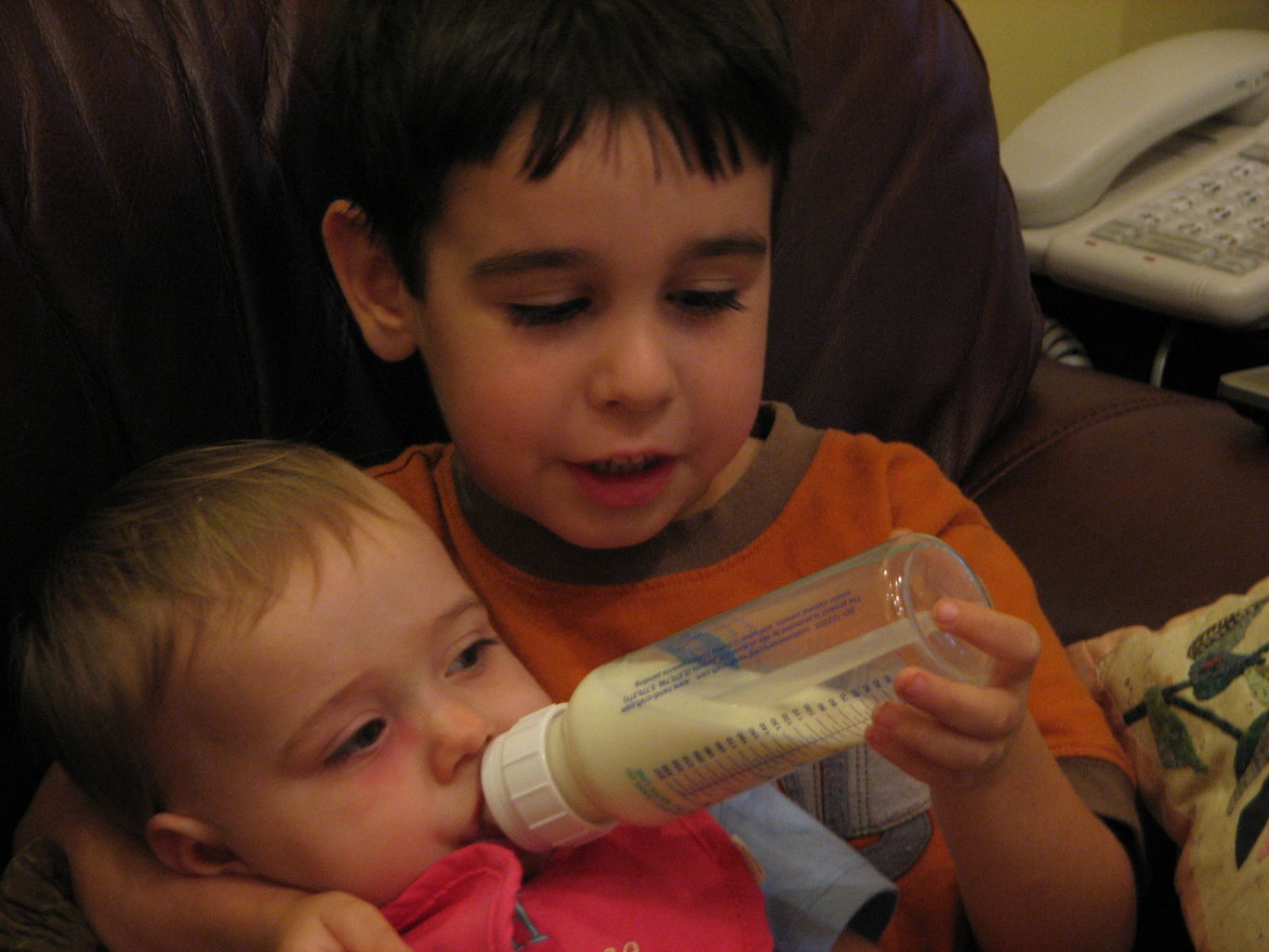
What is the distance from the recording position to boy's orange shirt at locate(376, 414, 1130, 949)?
94 centimetres

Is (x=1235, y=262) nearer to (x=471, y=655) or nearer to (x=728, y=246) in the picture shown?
(x=728, y=246)

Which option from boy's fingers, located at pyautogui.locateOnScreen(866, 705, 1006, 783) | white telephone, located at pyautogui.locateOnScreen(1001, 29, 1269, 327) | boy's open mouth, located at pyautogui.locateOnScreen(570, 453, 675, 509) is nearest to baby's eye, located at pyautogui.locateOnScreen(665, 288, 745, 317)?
boy's open mouth, located at pyautogui.locateOnScreen(570, 453, 675, 509)

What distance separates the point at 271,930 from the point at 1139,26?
6.81 ft

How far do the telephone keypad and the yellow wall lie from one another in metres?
0.39

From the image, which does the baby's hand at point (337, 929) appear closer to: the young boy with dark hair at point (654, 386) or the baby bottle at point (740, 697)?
the baby bottle at point (740, 697)

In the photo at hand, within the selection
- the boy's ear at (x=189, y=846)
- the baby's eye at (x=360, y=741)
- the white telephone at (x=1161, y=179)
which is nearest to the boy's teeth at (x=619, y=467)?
the baby's eye at (x=360, y=741)

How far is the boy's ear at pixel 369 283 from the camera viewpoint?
97cm

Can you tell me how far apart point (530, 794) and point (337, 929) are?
14 cm

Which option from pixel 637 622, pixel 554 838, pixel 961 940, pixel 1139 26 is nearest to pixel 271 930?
pixel 554 838

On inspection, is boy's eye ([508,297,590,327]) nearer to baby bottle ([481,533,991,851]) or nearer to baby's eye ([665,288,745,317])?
baby's eye ([665,288,745,317])

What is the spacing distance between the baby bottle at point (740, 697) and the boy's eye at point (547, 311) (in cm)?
23

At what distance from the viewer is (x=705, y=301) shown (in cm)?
85

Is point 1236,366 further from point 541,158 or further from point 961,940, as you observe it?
point 541,158

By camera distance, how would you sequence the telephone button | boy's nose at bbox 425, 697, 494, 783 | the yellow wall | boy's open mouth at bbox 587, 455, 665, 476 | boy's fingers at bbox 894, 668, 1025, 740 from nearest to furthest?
boy's fingers at bbox 894, 668, 1025, 740
boy's nose at bbox 425, 697, 494, 783
boy's open mouth at bbox 587, 455, 665, 476
the telephone button
the yellow wall
